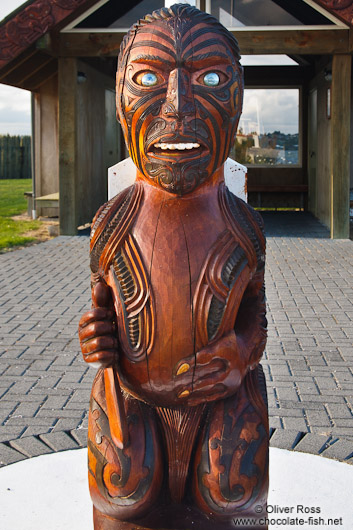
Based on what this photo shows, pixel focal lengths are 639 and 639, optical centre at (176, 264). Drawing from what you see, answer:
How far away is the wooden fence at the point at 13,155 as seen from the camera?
3128 centimetres

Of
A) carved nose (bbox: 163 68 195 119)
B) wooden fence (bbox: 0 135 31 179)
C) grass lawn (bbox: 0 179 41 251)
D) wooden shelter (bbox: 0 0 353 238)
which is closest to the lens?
carved nose (bbox: 163 68 195 119)

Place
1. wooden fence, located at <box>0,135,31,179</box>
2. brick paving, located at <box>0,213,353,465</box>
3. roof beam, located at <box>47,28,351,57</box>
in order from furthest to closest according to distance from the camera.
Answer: wooden fence, located at <box>0,135,31,179</box> < roof beam, located at <box>47,28,351,57</box> < brick paving, located at <box>0,213,353,465</box>

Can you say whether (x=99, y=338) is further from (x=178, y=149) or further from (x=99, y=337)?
(x=178, y=149)

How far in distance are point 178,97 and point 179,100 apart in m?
0.01

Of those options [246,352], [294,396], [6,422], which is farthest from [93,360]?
[294,396]

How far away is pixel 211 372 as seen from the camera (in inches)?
81.1

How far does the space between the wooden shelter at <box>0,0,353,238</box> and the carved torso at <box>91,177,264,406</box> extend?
786cm

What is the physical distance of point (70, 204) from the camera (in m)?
10.6

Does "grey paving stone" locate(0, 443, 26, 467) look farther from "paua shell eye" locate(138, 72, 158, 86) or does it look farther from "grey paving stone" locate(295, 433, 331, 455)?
"paua shell eye" locate(138, 72, 158, 86)

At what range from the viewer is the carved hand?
206cm

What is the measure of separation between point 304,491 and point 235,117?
1766 millimetres

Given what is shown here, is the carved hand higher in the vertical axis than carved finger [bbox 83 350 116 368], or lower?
higher

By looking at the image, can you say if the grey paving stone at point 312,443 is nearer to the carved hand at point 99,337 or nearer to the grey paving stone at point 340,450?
the grey paving stone at point 340,450

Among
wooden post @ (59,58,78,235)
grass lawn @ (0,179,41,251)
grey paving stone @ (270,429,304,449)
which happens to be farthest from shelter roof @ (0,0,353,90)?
grey paving stone @ (270,429,304,449)
